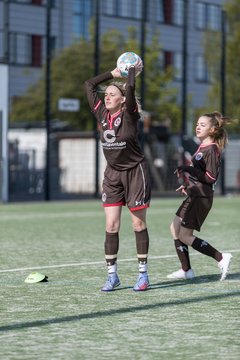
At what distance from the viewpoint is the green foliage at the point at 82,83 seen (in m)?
42.6

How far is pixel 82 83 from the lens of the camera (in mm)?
42656

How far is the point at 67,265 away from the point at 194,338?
5217 mm

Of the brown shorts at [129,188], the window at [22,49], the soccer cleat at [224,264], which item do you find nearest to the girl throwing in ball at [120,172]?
the brown shorts at [129,188]

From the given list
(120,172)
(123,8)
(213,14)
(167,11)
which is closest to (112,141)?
(120,172)

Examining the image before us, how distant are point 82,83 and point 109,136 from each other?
33.1m

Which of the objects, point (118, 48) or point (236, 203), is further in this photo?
point (118, 48)

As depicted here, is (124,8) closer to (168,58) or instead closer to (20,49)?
(168,58)

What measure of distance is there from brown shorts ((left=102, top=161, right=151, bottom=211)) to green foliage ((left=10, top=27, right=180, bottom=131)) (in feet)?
97.3

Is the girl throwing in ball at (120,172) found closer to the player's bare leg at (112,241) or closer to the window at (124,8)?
the player's bare leg at (112,241)

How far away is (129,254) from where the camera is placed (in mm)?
13914

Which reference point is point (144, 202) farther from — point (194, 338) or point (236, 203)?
point (236, 203)

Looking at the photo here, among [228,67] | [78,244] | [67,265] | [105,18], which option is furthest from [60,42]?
[67,265]

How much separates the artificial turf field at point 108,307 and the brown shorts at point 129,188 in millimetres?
826

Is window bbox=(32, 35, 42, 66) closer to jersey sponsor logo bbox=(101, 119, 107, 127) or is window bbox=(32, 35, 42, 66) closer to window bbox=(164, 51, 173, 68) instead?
window bbox=(164, 51, 173, 68)
